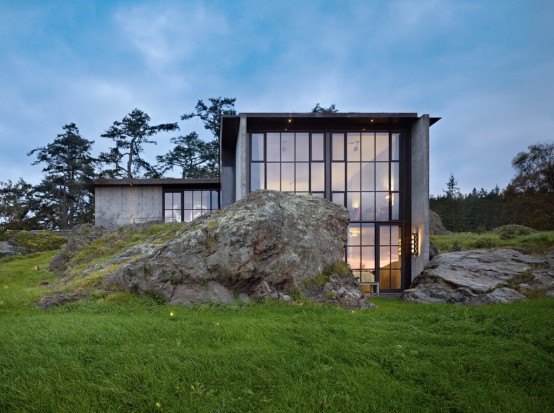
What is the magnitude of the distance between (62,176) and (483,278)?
46052 millimetres

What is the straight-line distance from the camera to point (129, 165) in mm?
39562

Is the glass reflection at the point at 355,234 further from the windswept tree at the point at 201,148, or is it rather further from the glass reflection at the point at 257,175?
the windswept tree at the point at 201,148

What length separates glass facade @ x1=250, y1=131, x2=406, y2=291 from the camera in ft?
53.8

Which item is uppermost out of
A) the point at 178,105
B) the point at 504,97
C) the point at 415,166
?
the point at 178,105

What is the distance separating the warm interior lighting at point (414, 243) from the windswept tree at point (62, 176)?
38.6 m

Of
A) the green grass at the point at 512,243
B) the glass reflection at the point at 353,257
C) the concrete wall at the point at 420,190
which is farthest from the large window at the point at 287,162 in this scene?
the green grass at the point at 512,243

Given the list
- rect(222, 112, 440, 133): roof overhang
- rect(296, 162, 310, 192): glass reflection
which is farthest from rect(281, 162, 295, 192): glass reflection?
rect(222, 112, 440, 133): roof overhang

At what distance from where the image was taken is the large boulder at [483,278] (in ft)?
34.2

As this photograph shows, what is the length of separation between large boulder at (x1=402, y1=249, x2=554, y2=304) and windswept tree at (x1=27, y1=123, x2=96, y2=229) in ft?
132

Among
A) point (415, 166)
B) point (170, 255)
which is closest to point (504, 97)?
point (415, 166)

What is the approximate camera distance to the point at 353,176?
16.6 m

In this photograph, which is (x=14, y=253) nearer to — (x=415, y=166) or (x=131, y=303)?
(x=131, y=303)

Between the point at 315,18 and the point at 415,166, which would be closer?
the point at 415,166

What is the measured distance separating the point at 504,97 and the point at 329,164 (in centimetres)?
5105
